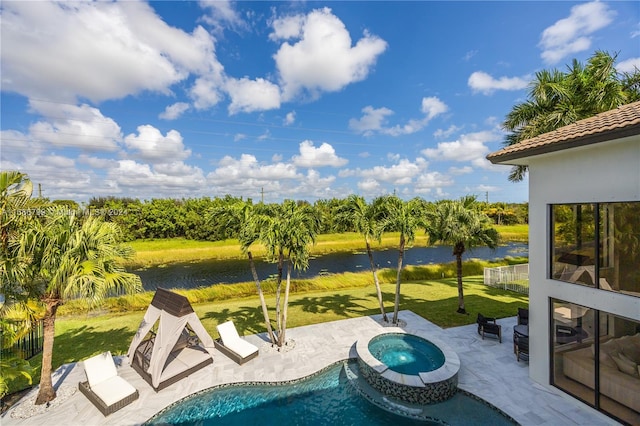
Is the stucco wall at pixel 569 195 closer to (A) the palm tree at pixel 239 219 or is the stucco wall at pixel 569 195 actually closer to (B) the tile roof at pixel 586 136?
(B) the tile roof at pixel 586 136

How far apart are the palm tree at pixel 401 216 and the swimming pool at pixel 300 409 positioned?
553cm

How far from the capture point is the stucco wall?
242 inches

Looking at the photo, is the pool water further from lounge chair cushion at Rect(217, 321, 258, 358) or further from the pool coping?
lounge chair cushion at Rect(217, 321, 258, 358)

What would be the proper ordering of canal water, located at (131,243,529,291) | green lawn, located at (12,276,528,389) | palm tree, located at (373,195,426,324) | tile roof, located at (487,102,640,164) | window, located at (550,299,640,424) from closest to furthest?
tile roof, located at (487,102,640,164), window, located at (550,299,640,424), palm tree, located at (373,195,426,324), green lawn, located at (12,276,528,389), canal water, located at (131,243,529,291)

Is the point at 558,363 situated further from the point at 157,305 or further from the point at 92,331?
the point at 92,331

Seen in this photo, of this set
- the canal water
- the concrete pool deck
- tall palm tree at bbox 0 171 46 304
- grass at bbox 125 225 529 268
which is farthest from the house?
grass at bbox 125 225 529 268

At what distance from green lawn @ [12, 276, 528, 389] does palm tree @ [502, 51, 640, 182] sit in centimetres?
941

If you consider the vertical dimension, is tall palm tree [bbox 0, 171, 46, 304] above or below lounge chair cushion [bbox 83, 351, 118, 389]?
above

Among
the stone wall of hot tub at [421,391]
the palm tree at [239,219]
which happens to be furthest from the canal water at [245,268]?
the stone wall of hot tub at [421,391]

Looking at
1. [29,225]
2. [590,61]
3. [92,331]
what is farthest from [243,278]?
[590,61]

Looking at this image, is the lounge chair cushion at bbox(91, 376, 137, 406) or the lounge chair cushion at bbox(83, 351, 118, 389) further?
the lounge chair cushion at bbox(83, 351, 118, 389)

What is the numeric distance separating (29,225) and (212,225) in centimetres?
485

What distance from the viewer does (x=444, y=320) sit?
1287 centimetres

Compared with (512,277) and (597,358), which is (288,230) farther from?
(512,277)
